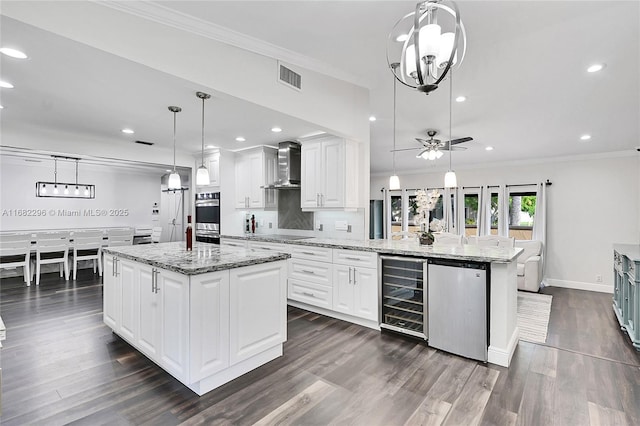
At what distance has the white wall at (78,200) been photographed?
664 centimetres

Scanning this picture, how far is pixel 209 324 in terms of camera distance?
224 cm

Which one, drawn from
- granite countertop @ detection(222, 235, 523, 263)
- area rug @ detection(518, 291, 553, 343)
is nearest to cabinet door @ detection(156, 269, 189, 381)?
granite countertop @ detection(222, 235, 523, 263)

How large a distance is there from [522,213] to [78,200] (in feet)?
34.1

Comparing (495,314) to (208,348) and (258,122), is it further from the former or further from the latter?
(258,122)

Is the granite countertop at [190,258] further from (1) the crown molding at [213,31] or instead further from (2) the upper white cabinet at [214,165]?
(2) the upper white cabinet at [214,165]

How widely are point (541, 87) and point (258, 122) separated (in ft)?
10.1

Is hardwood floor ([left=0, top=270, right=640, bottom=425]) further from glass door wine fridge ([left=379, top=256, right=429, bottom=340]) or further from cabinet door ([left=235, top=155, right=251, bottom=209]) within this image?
cabinet door ([left=235, top=155, right=251, bottom=209])

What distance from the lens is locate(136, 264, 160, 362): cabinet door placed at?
2.45 metres

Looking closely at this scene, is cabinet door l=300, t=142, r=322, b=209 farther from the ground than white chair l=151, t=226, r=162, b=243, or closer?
farther from the ground

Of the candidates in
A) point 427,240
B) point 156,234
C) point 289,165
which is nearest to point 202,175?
point 289,165

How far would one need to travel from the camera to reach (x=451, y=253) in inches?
113

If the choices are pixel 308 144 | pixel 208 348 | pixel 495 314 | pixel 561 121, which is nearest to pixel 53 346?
pixel 208 348

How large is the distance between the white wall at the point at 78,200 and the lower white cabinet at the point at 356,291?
23.4ft

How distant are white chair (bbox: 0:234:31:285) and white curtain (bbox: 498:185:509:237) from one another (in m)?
9.22
